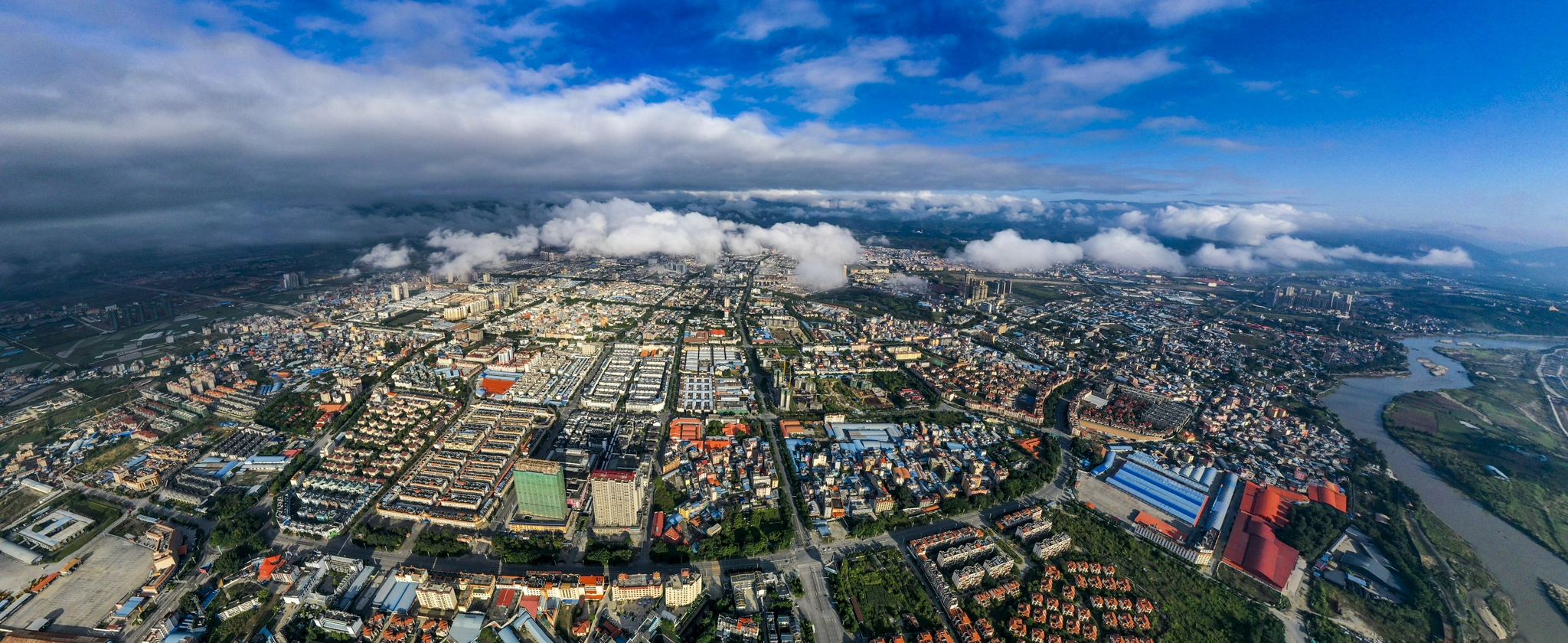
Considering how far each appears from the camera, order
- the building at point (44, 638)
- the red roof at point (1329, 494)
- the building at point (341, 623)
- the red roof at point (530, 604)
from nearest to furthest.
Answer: the building at point (44, 638) → the building at point (341, 623) → the red roof at point (530, 604) → the red roof at point (1329, 494)

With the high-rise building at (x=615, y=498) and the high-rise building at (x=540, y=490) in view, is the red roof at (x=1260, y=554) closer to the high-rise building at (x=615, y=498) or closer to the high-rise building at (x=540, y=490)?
the high-rise building at (x=615, y=498)

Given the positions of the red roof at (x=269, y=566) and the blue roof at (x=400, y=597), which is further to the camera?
the red roof at (x=269, y=566)

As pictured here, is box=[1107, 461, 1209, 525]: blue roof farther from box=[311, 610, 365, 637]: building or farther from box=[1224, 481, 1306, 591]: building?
box=[311, 610, 365, 637]: building

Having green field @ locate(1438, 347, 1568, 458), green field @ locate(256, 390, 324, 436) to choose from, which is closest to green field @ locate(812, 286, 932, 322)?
green field @ locate(1438, 347, 1568, 458)

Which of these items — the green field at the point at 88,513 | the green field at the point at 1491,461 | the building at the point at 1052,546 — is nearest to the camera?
the green field at the point at 88,513

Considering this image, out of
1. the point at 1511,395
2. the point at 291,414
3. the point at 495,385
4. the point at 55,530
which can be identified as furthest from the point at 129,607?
the point at 1511,395

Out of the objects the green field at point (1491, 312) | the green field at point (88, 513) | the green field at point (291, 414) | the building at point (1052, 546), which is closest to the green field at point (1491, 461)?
the building at point (1052, 546)
